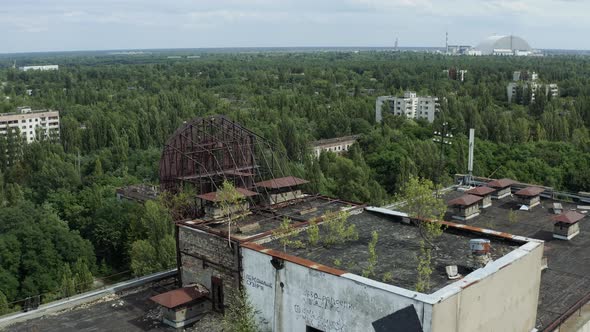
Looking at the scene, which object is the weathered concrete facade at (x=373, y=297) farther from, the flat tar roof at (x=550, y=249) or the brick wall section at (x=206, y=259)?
the flat tar roof at (x=550, y=249)

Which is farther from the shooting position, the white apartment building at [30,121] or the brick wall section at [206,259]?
the white apartment building at [30,121]

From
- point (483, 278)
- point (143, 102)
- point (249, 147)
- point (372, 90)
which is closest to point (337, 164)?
point (249, 147)

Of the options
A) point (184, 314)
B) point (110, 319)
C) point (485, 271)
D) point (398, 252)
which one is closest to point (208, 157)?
point (184, 314)

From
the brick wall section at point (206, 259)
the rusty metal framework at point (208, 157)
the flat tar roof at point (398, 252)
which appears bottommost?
the brick wall section at point (206, 259)

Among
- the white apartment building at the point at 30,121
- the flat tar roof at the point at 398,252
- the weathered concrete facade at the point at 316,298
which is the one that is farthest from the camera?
the white apartment building at the point at 30,121

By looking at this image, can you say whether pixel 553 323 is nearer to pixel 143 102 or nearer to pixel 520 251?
pixel 520 251

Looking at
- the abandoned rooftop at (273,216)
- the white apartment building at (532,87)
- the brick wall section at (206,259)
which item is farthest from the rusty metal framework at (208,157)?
the white apartment building at (532,87)
